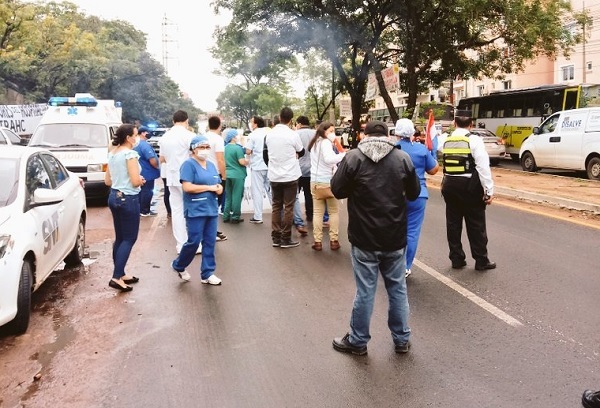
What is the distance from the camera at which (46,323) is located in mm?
5109

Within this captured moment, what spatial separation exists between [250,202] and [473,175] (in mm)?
5587

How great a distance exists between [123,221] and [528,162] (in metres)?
15.2

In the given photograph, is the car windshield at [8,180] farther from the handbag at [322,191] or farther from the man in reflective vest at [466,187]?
the man in reflective vest at [466,187]

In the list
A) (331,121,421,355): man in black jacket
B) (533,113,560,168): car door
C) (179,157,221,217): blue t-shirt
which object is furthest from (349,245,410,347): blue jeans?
(533,113,560,168): car door

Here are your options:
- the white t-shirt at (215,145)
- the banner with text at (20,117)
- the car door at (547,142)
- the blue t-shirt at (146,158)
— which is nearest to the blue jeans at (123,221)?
the white t-shirt at (215,145)

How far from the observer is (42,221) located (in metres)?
5.39

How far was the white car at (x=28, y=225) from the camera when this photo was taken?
4.54m

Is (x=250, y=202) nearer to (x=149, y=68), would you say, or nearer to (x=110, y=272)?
(x=110, y=272)

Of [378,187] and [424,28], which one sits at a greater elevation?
[424,28]

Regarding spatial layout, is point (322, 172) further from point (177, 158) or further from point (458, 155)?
point (458, 155)

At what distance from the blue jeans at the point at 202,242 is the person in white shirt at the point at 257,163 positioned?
362 cm

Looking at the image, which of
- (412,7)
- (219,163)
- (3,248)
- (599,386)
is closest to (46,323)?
(3,248)

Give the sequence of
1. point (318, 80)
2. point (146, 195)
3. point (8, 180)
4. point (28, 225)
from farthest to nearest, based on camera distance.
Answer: point (318, 80)
point (146, 195)
point (8, 180)
point (28, 225)

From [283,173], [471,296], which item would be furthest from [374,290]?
[283,173]
